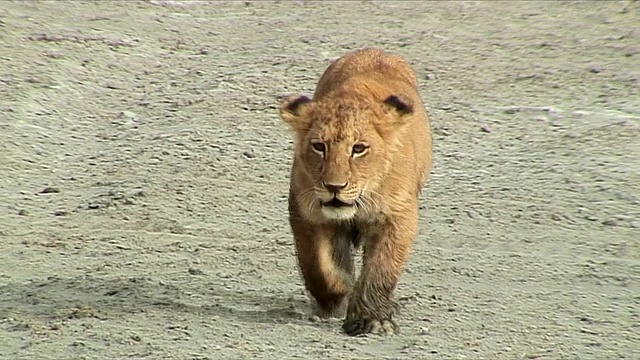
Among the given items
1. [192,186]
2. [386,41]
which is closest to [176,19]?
[386,41]

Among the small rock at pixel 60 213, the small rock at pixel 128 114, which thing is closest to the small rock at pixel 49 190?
the small rock at pixel 60 213

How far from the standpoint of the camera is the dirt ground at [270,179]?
7172 millimetres

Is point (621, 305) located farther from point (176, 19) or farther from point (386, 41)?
point (176, 19)

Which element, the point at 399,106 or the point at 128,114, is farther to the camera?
the point at 128,114

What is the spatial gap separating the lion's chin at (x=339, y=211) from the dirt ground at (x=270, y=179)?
2.09 ft

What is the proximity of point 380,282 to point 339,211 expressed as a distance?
20.6 inches

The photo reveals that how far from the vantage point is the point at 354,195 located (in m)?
6.80

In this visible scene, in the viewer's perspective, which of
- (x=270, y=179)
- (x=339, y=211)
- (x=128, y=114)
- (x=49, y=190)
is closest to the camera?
(x=339, y=211)

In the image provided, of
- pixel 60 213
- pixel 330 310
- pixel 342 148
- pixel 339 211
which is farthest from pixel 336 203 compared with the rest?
pixel 60 213

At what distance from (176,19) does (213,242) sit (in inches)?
234

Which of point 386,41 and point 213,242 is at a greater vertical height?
point 386,41

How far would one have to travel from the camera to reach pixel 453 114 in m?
11.6

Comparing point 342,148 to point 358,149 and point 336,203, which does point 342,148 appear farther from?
point 336,203

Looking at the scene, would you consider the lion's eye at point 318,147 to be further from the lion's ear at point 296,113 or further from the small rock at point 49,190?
the small rock at point 49,190
